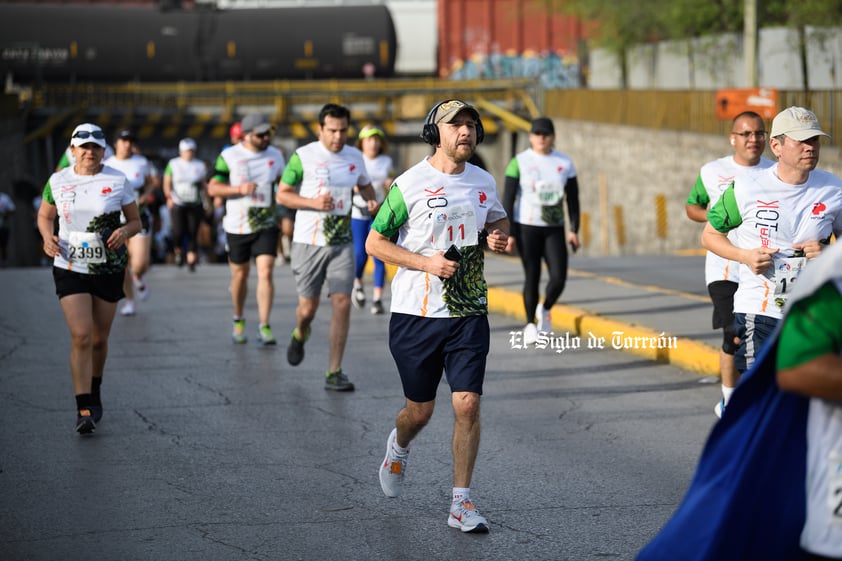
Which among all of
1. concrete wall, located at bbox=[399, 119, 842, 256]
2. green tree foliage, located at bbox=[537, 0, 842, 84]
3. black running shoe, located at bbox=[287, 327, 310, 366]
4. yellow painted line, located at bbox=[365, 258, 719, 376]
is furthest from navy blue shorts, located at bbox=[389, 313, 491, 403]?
green tree foliage, located at bbox=[537, 0, 842, 84]

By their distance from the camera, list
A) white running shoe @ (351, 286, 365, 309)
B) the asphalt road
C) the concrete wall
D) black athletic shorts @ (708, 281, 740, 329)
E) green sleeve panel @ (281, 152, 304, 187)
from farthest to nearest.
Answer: the concrete wall → white running shoe @ (351, 286, 365, 309) → green sleeve panel @ (281, 152, 304, 187) → black athletic shorts @ (708, 281, 740, 329) → the asphalt road

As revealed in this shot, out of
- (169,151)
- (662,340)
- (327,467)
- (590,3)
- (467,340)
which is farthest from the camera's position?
(169,151)

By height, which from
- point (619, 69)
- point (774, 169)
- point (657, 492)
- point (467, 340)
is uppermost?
point (619, 69)

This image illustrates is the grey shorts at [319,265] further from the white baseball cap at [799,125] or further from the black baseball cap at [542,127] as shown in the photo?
the white baseball cap at [799,125]

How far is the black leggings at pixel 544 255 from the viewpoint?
11719 millimetres

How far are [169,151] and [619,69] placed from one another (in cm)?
1348

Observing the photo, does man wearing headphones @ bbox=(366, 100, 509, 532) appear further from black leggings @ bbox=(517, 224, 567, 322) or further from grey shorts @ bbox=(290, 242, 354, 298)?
black leggings @ bbox=(517, 224, 567, 322)

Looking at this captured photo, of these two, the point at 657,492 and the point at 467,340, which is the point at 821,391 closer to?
the point at 467,340

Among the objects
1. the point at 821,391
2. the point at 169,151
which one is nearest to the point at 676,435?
the point at 821,391

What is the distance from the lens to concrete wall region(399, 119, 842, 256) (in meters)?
25.5

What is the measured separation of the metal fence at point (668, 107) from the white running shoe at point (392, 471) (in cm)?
1536

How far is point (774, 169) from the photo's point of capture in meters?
6.75

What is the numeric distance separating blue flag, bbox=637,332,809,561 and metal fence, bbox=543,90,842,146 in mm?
17708

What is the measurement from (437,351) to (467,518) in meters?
0.80
